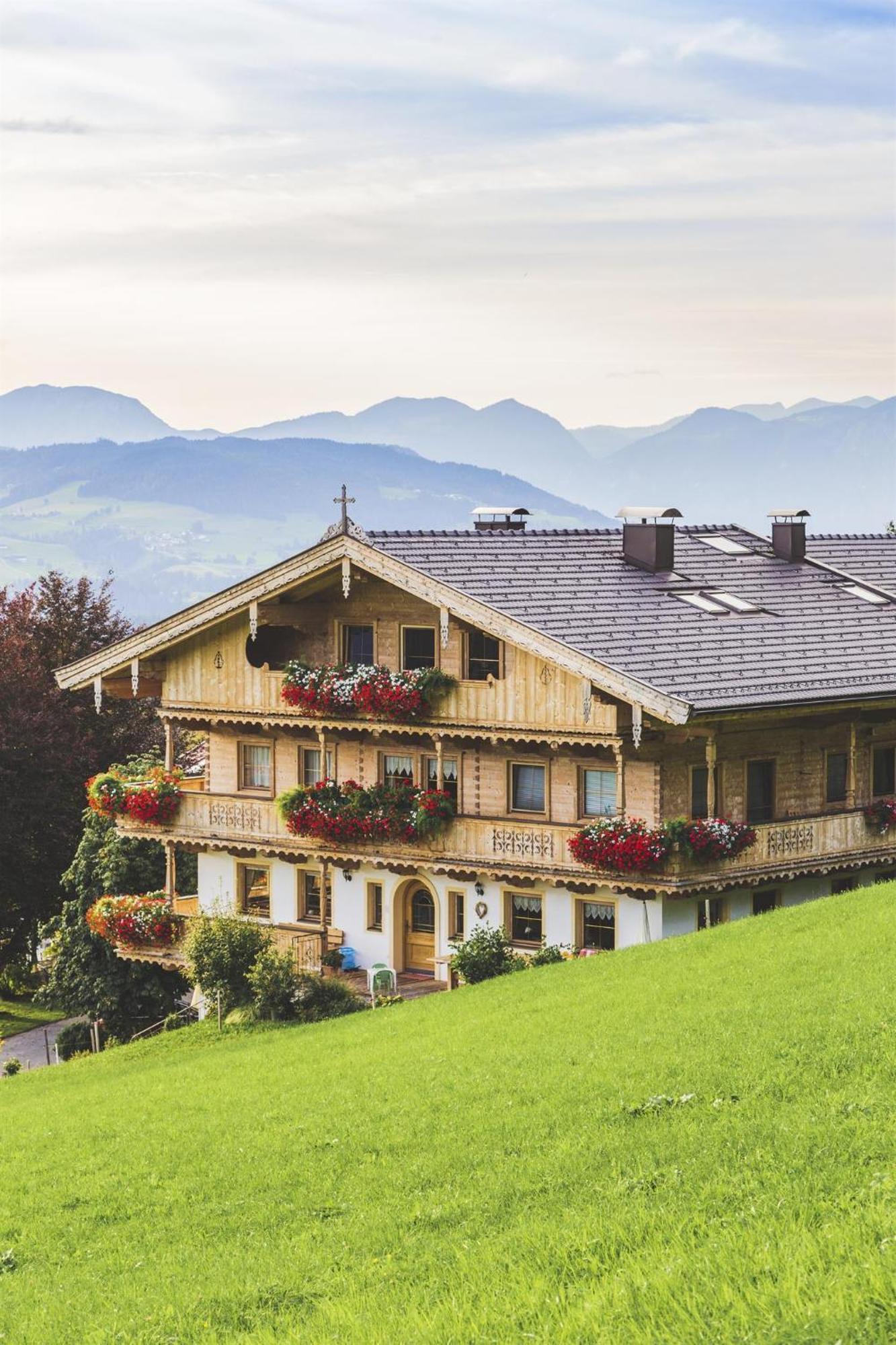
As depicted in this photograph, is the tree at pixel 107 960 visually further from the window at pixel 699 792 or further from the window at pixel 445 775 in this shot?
the window at pixel 699 792

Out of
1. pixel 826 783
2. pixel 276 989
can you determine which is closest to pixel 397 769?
pixel 276 989

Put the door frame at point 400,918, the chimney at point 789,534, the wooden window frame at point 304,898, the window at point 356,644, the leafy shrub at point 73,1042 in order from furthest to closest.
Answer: the leafy shrub at point 73,1042
the chimney at point 789,534
the wooden window frame at point 304,898
the window at point 356,644
the door frame at point 400,918

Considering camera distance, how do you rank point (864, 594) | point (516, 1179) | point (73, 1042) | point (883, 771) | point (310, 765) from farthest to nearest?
point (73, 1042), point (864, 594), point (310, 765), point (883, 771), point (516, 1179)

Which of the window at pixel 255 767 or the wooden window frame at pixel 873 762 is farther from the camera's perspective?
the window at pixel 255 767

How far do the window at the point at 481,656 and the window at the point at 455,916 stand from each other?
4552 millimetres

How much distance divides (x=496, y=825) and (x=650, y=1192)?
20.7 meters

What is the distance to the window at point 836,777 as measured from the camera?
122 ft

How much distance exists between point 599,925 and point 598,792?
8.35 ft

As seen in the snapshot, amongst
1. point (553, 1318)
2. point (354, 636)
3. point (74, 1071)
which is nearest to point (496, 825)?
point (354, 636)

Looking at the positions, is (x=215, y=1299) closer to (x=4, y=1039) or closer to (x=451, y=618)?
(x=451, y=618)

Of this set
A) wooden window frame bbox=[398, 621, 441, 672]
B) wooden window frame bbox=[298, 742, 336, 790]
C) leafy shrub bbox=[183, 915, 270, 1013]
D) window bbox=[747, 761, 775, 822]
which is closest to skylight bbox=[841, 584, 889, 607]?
window bbox=[747, 761, 775, 822]

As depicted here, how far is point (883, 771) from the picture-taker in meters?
38.3

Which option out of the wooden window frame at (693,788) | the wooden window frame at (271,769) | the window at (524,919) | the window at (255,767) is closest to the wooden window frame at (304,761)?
the wooden window frame at (271,769)

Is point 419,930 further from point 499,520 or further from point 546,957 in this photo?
point 499,520
